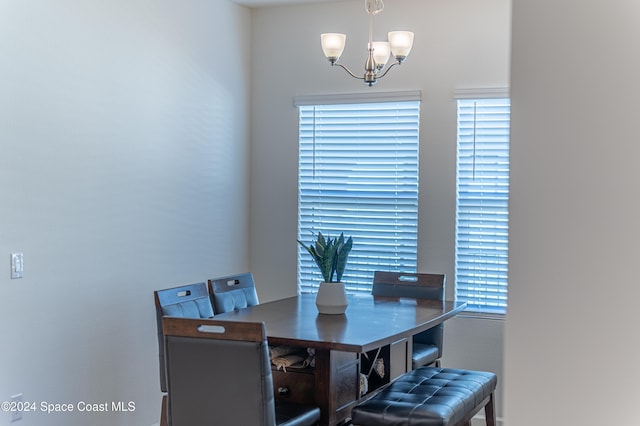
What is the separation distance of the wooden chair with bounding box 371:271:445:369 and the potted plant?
0.85 metres

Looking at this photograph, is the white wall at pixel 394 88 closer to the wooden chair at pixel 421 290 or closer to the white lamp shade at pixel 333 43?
the wooden chair at pixel 421 290

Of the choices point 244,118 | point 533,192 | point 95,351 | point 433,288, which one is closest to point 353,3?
point 244,118

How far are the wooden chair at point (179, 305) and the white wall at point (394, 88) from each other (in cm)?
169

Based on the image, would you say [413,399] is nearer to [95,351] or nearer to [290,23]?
[95,351]

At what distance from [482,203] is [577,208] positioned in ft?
12.2

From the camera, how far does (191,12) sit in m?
A: 4.59

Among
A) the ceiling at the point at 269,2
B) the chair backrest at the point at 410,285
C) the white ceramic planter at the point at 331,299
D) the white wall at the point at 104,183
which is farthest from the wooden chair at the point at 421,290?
the ceiling at the point at 269,2

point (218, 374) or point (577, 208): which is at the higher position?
point (577, 208)

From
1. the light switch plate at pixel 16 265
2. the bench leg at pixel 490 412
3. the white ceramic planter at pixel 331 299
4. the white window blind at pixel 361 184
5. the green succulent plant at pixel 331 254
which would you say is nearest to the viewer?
the light switch plate at pixel 16 265

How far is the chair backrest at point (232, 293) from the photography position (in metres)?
3.78

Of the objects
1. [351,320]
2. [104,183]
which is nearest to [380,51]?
[351,320]

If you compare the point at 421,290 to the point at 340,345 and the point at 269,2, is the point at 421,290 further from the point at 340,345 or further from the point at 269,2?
the point at 269,2

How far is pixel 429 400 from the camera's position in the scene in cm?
307

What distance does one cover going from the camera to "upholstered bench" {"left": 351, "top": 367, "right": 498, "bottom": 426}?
2.91 metres
